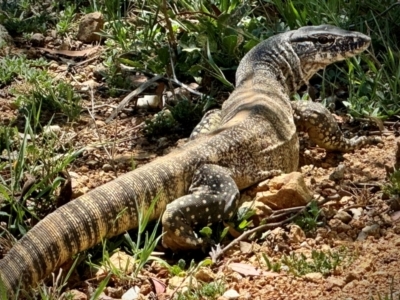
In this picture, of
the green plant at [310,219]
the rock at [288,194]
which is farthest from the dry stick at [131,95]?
the green plant at [310,219]

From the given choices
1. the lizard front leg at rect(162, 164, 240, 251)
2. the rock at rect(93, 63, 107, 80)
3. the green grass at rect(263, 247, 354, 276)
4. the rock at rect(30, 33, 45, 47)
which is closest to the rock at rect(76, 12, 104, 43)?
the rock at rect(30, 33, 45, 47)

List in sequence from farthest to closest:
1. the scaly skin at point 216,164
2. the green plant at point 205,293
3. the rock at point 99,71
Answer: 1. the rock at point 99,71
2. the scaly skin at point 216,164
3. the green plant at point 205,293

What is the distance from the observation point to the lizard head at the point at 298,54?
7.61 metres

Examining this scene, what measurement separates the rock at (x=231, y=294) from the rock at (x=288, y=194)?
44.4 inches

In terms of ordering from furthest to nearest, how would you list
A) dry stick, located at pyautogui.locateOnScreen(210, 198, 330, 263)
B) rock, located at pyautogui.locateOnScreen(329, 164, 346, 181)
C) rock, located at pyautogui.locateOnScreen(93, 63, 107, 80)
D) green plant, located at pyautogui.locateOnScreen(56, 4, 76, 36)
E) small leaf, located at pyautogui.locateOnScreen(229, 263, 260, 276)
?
green plant, located at pyautogui.locateOnScreen(56, 4, 76, 36) < rock, located at pyautogui.locateOnScreen(93, 63, 107, 80) < rock, located at pyautogui.locateOnScreen(329, 164, 346, 181) < dry stick, located at pyautogui.locateOnScreen(210, 198, 330, 263) < small leaf, located at pyautogui.locateOnScreen(229, 263, 260, 276)

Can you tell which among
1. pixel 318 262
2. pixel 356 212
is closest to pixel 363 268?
pixel 318 262

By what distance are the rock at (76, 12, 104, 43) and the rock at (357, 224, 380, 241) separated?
480cm

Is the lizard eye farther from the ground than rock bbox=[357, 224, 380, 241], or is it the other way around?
the lizard eye

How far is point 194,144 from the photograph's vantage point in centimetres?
631

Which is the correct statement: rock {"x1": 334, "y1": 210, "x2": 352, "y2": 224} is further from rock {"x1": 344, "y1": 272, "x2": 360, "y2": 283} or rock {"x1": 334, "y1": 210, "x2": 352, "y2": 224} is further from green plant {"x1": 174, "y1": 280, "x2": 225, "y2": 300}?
green plant {"x1": 174, "y1": 280, "x2": 225, "y2": 300}

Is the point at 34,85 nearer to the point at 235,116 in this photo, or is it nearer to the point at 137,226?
the point at 235,116

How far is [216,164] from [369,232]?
1263 mm

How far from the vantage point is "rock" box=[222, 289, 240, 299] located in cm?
499

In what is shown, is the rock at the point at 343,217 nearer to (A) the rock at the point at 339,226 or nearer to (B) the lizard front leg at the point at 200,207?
(A) the rock at the point at 339,226
